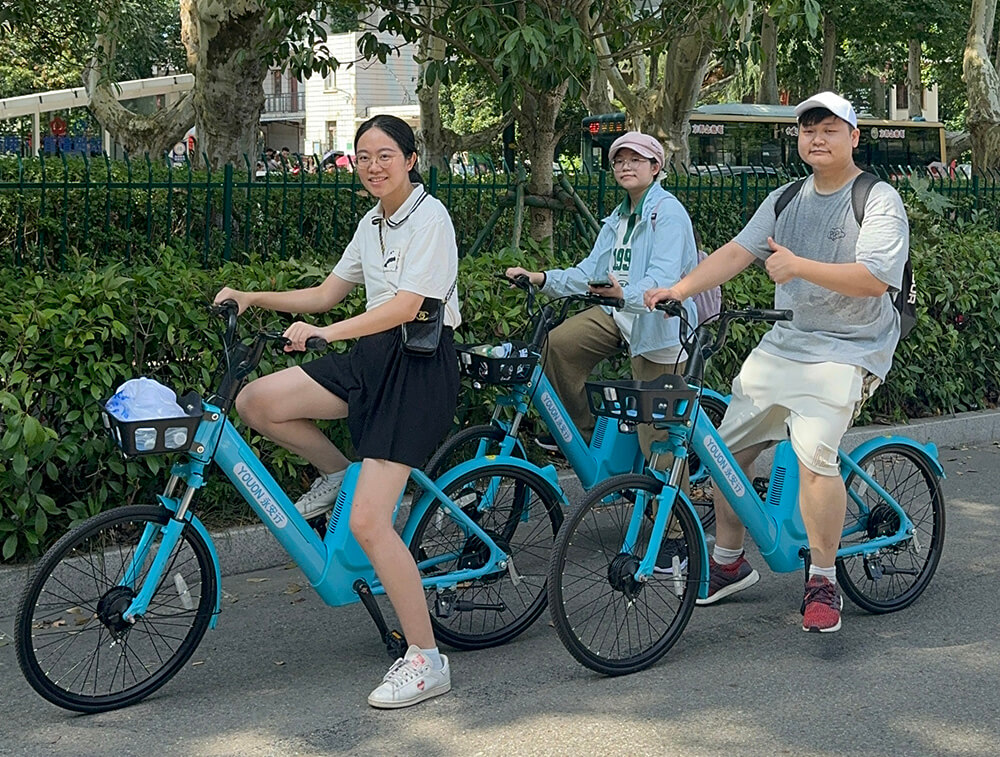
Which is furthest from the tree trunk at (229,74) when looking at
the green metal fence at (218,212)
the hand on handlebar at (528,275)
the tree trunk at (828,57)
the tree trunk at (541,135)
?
the tree trunk at (828,57)

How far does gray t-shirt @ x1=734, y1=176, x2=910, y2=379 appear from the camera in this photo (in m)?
4.69

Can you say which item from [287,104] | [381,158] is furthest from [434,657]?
[287,104]

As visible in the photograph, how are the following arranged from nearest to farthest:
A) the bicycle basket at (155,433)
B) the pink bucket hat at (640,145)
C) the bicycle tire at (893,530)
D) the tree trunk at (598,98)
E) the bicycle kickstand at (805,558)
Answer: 1. the bicycle basket at (155,433)
2. the bicycle kickstand at (805,558)
3. the bicycle tire at (893,530)
4. the pink bucket hat at (640,145)
5. the tree trunk at (598,98)

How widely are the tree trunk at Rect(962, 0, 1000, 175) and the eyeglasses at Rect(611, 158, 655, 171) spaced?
1453 centimetres

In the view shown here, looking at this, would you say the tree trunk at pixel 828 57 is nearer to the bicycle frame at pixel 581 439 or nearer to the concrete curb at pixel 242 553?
the concrete curb at pixel 242 553

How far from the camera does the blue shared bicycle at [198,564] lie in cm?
418

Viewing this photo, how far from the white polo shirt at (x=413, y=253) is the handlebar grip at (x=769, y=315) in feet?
3.30

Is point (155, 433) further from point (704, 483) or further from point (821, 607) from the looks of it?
point (704, 483)

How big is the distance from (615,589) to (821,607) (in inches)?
33.6

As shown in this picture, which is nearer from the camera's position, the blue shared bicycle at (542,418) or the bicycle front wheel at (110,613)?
the bicycle front wheel at (110,613)

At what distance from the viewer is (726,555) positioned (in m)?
5.46

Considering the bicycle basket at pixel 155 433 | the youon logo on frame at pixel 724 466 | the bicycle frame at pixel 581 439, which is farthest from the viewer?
the bicycle frame at pixel 581 439

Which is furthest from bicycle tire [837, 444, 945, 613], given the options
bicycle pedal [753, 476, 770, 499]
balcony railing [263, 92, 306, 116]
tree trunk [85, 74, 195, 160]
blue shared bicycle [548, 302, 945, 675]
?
balcony railing [263, 92, 306, 116]

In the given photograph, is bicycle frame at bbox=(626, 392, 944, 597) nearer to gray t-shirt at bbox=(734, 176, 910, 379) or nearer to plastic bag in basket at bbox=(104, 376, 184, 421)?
gray t-shirt at bbox=(734, 176, 910, 379)
